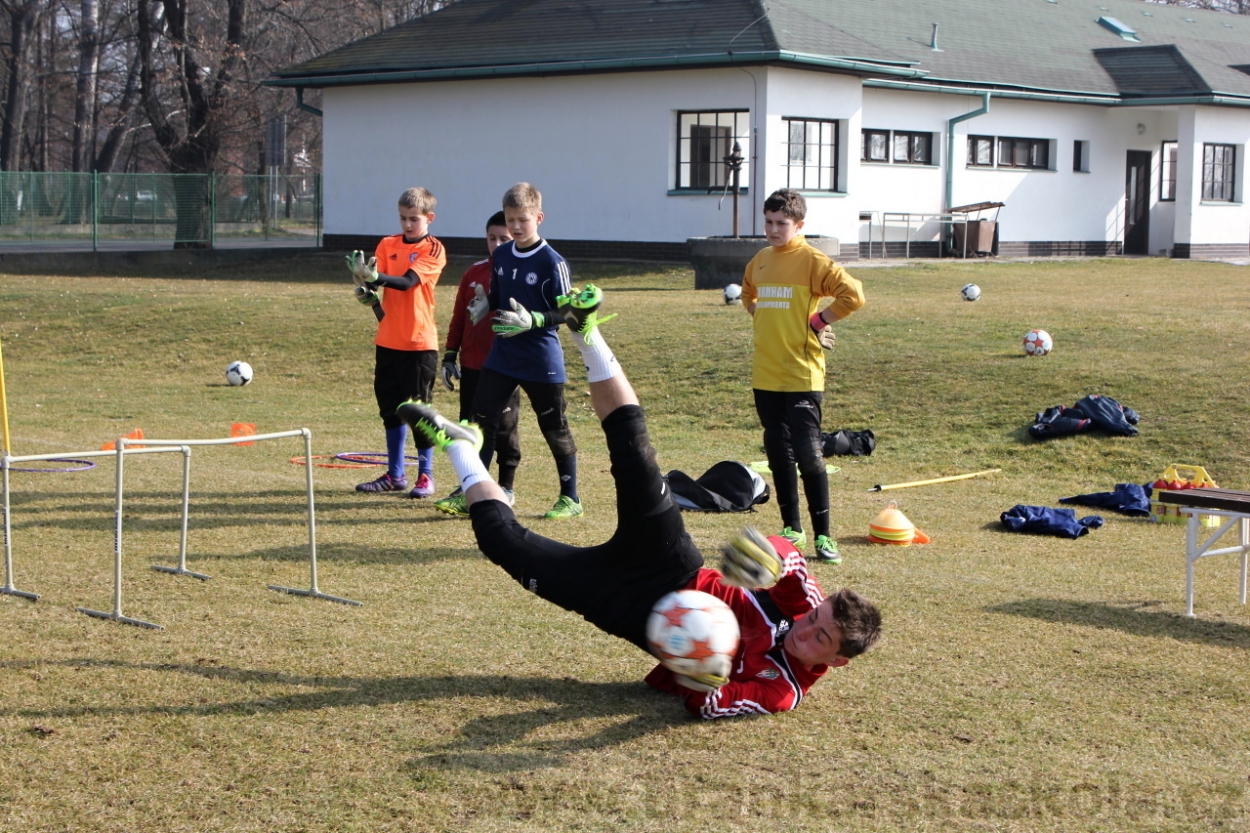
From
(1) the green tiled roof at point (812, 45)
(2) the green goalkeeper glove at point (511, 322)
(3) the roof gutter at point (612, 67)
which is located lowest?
(2) the green goalkeeper glove at point (511, 322)

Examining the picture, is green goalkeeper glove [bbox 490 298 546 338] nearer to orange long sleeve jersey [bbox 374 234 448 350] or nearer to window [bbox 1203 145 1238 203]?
orange long sleeve jersey [bbox 374 234 448 350]

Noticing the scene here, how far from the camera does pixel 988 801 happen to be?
448 centimetres

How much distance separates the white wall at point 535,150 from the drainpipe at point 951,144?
6795mm

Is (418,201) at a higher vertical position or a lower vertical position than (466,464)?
higher

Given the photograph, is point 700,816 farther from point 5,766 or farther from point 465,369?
point 465,369

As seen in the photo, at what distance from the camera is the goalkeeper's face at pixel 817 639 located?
4.99 metres

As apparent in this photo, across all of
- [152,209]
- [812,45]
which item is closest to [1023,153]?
[812,45]

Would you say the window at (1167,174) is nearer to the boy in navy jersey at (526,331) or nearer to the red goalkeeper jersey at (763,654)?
the boy in navy jersey at (526,331)

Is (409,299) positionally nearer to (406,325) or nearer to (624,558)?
(406,325)

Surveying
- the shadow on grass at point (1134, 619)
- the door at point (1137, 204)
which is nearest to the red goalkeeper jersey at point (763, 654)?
the shadow on grass at point (1134, 619)

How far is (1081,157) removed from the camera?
1398 inches

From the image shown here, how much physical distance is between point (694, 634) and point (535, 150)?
26330mm

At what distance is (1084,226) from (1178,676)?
31.7 metres

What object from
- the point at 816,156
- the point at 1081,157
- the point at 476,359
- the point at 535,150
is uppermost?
the point at 1081,157
